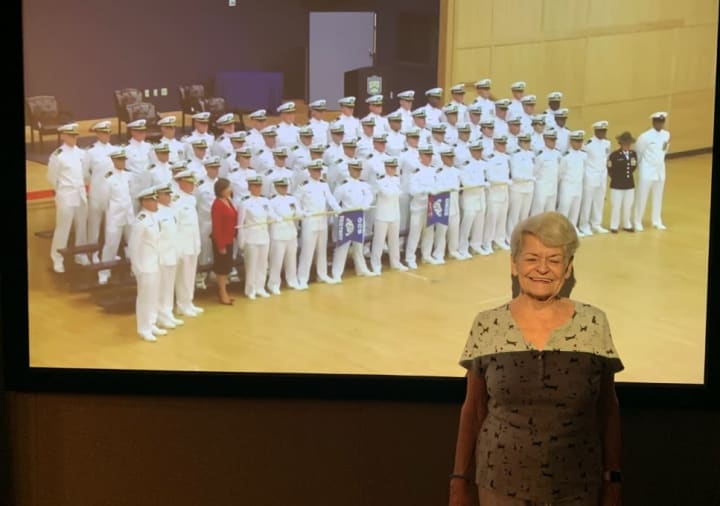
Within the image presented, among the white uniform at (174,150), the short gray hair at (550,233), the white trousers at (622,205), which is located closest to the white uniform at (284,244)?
the white uniform at (174,150)

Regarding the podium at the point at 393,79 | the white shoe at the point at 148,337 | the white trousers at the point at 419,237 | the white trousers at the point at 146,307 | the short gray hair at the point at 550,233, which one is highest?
the podium at the point at 393,79

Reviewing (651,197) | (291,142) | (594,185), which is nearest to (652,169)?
(651,197)

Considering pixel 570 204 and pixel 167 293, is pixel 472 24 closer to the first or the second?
pixel 570 204

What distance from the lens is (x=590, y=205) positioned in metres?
3.95

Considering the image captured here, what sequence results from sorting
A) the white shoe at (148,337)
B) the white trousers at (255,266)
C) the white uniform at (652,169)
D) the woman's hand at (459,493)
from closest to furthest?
the woman's hand at (459,493) → the white uniform at (652,169) → the white shoe at (148,337) → the white trousers at (255,266)

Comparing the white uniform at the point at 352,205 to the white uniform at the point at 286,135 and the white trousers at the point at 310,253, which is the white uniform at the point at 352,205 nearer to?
the white trousers at the point at 310,253

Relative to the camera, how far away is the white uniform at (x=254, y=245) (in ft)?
12.9

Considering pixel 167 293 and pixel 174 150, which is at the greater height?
pixel 174 150

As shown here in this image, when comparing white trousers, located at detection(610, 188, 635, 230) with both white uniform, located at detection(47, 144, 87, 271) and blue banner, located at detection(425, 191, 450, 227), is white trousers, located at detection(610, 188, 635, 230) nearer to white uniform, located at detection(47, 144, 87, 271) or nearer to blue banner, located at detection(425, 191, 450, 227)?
blue banner, located at detection(425, 191, 450, 227)

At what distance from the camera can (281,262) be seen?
3990mm

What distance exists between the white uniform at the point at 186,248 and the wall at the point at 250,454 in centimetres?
35

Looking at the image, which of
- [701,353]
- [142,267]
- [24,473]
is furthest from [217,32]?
[701,353]

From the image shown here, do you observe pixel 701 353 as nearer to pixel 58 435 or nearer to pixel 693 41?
pixel 693 41

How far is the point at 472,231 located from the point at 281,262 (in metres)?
0.69
